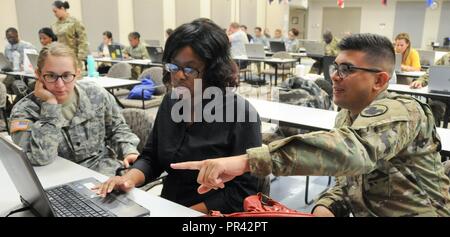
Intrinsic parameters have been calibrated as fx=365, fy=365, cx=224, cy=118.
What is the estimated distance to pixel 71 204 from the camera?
125cm

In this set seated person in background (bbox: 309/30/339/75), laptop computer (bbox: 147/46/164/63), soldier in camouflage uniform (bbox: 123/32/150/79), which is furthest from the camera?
seated person in background (bbox: 309/30/339/75)

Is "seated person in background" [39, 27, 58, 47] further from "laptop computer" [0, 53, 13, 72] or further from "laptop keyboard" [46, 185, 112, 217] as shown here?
"laptop keyboard" [46, 185, 112, 217]

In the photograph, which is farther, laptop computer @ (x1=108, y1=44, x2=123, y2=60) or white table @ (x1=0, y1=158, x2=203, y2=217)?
laptop computer @ (x1=108, y1=44, x2=123, y2=60)

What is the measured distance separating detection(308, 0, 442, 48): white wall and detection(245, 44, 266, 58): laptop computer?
7.51 metres

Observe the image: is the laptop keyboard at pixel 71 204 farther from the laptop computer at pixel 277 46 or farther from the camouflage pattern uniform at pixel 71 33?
the laptop computer at pixel 277 46

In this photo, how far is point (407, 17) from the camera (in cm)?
1416

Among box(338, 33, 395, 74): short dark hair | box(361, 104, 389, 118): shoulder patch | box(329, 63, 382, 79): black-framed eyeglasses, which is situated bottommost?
box(361, 104, 389, 118): shoulder patch

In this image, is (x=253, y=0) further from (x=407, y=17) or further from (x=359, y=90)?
(x=359, y=90)

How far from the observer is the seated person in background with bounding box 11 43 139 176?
1673mm

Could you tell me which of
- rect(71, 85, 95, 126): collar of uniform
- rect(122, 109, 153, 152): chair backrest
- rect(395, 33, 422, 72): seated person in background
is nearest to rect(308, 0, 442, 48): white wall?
rect(395, 33, 422, 72): seated person in background

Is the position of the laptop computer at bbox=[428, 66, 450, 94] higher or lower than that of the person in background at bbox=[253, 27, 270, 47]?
lower

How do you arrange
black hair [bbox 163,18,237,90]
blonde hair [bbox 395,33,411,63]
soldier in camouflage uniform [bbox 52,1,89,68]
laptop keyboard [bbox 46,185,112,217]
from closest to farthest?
laptop keyboard [bbox 46,185,112,217] < black hair [bbox 163,18,237,90] < blonde hair [bbox 395,33,411,63] < soldier in camouflage uniform [bbox 52,1,89,68]
